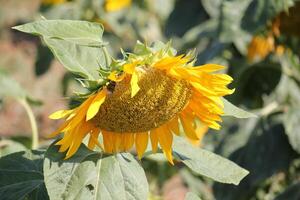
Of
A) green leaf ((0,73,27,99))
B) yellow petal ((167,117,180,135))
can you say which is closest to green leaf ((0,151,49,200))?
yellow petal ((167,117,180,135))

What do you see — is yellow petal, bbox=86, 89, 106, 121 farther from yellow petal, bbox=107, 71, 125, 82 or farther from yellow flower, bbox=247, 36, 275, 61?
yellow flower, bbox=247, 36, 275, 61

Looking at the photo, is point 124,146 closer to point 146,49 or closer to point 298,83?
point 146,49

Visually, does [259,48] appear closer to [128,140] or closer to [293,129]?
[293,129]

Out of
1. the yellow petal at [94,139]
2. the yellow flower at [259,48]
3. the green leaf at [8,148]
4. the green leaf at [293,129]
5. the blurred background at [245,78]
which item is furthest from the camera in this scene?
the yellow flower at [259,48]

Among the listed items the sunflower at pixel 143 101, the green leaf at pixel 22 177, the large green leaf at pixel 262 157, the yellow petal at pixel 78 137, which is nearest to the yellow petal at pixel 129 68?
the sunflower at pixel 143 101

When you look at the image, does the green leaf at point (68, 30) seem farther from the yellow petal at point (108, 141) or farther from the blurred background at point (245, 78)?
the blurred background at point (245, 78)

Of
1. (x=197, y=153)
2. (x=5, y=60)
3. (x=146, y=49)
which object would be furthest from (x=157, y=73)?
(x=5, y=60)
